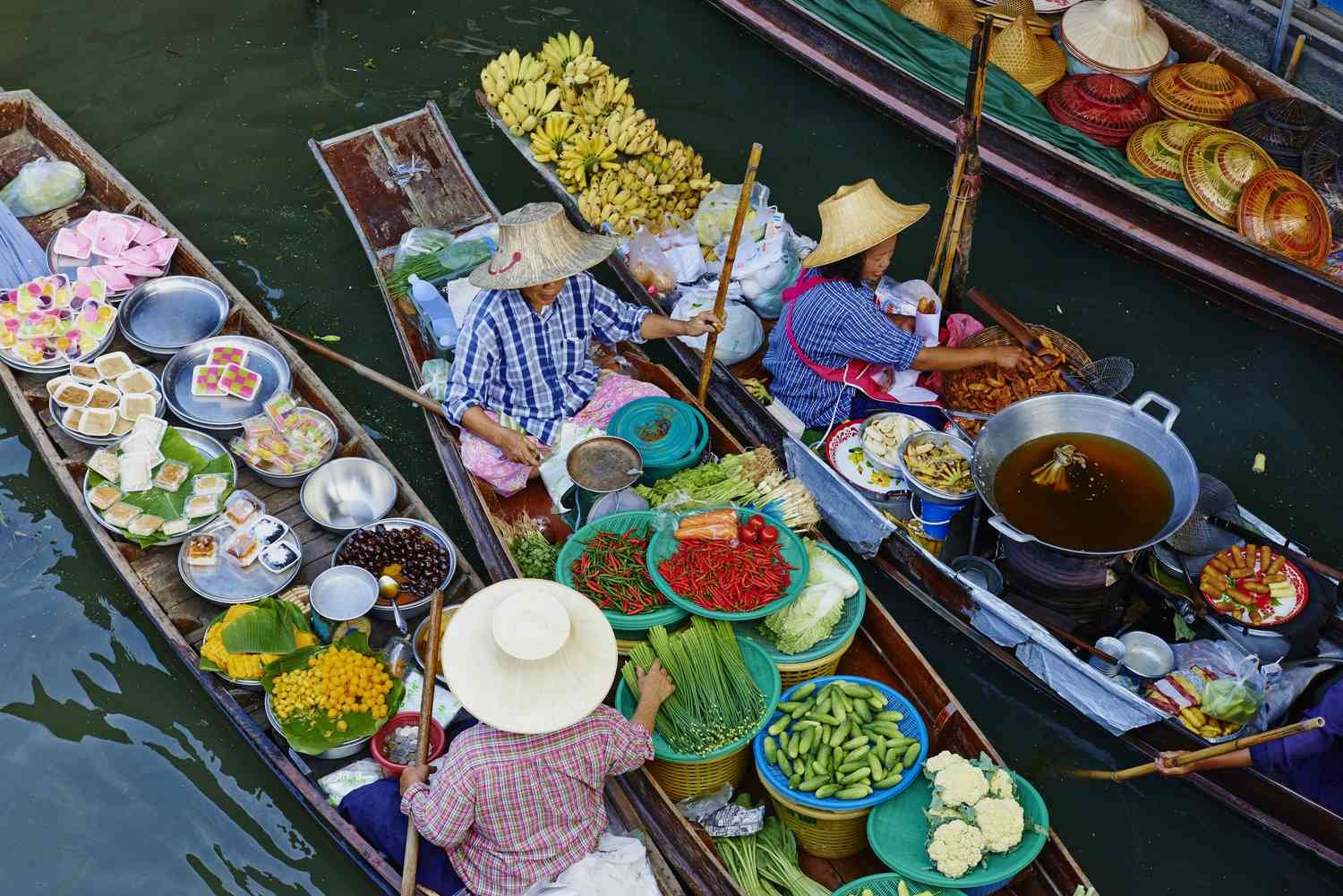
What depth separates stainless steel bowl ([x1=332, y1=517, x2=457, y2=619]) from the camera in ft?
15.7

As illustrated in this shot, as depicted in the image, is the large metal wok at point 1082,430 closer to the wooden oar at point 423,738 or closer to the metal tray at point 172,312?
the wooden oar at point 423,738

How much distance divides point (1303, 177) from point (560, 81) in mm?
4552

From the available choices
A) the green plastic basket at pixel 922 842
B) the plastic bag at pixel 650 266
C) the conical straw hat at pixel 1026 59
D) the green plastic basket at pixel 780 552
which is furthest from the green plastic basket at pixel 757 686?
the conical straw hat at pixel 1026 59

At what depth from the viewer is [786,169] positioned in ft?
25.0

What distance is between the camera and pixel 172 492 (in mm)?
5109

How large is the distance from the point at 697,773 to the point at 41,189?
5001mm

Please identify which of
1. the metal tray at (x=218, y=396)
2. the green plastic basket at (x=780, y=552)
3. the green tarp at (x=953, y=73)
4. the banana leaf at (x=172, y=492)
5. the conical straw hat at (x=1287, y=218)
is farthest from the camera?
the green tarp at (x=953, y=73)

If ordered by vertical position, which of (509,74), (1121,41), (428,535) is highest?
(1121,41)

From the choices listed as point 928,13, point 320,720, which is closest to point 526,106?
point 928,13

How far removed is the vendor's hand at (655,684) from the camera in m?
4.07

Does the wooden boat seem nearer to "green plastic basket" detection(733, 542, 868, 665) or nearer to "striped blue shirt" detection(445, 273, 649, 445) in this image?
"green plastic basket" detection(733, 542, 868, 665)

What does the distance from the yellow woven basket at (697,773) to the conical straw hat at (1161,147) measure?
4721mm

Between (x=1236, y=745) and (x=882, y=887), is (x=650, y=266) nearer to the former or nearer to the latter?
(x=882, y=887)

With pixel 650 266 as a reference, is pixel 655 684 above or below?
below
